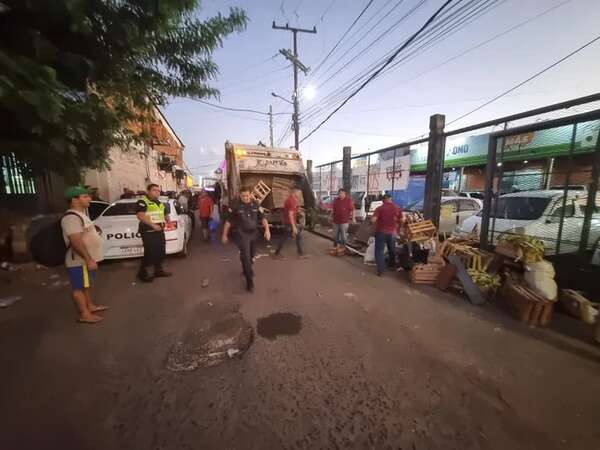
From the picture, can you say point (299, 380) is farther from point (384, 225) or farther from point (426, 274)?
point (384, 225)

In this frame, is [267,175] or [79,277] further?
[267,175]

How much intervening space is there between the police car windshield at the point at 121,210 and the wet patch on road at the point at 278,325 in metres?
4.62

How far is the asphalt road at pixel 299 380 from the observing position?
201 centimetres

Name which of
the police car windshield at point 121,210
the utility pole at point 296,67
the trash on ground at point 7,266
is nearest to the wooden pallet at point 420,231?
the police car windshield at point 121,210

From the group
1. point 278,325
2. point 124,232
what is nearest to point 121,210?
point 124,232

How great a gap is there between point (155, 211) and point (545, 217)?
24.6 ft

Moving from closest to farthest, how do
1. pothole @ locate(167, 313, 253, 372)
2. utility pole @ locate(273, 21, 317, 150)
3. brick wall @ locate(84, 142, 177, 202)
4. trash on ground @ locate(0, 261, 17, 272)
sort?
pothole @ locate(167, 313, 253, 372), trash on ground @ locate(0, 261, 17, 272), brick wall @ locate(84, 142, 177, 202), utility pole @ locate(273, 21, 317, 150)

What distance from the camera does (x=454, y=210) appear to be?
32.1 ft

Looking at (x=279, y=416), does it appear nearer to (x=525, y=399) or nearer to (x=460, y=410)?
(x=460, y=410)

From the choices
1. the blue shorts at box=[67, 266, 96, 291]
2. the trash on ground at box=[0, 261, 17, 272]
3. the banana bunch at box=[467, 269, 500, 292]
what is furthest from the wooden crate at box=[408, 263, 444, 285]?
the trash on ground at box=[0, 261, 17, 272]

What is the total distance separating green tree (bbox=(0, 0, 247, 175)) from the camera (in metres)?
2.13

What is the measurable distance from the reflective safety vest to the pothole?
108 inches

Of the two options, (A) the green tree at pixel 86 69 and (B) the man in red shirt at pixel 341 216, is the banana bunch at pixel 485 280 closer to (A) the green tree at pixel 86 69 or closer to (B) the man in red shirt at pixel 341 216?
(B) the man in red shirt at pixel 341 216

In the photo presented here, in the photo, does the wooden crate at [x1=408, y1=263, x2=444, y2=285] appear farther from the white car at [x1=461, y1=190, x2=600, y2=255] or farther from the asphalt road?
the white car at [x1=461, y1=190, x2=600, y2=255]
